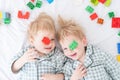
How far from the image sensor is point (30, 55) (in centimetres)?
153

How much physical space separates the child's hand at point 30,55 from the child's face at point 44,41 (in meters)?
0.03

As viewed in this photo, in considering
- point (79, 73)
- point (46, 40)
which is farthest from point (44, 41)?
point (79, 73)

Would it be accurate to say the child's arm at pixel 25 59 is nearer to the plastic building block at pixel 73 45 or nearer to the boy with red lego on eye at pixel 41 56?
the boy with red lego on eye at pixel 41 56

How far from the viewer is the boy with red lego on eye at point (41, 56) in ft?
4.92

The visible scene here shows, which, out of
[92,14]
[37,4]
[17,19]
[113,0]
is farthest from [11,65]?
[113,0]

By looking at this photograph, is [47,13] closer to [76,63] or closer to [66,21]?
[66,21]

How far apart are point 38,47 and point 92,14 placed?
0.35m

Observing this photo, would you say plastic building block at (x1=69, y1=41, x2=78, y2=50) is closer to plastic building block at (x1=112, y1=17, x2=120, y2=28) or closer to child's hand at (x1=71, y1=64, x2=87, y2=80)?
child's hand at (x1=71, y1=64, x2=87, y2=80)

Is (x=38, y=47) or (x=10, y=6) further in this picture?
(x=10, y=6)

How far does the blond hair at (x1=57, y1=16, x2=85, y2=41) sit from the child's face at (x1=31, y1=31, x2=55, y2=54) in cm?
5

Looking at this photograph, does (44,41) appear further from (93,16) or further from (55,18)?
(93,16)

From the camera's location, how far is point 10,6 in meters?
1.62

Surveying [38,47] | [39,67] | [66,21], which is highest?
[66,21]

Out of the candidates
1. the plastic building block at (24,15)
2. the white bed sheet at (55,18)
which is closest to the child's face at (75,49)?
the white bed sheet at (55,18)
